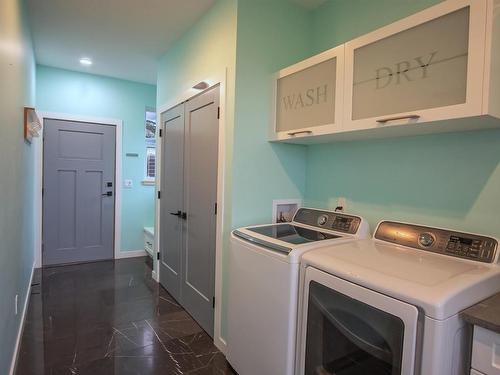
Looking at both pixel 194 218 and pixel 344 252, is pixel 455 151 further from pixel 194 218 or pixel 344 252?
pixel 194 218

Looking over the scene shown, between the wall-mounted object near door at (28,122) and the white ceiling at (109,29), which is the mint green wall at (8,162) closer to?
the wall-mounted object near door at (28,122)

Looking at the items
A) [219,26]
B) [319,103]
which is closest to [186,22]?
[219,26]

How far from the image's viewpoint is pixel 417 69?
4.58 feet

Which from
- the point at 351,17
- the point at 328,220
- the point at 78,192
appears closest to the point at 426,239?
the point at 328,220

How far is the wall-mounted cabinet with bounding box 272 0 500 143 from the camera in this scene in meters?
1.17

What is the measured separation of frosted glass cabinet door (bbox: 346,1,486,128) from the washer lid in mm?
644

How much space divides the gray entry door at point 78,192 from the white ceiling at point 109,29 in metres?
0.90

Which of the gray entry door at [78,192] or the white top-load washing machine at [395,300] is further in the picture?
the gray entry door at [78,192]

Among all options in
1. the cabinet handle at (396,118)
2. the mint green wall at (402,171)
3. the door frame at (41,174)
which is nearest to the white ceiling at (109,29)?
the door frame at (41,174)

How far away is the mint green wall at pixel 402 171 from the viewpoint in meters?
1.47

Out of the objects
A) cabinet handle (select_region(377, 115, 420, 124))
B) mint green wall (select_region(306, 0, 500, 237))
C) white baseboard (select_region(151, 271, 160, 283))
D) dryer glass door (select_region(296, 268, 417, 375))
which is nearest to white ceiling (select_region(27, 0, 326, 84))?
mint green wall (select_region(306, 0, 500, 237))

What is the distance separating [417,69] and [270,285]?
1.29 m

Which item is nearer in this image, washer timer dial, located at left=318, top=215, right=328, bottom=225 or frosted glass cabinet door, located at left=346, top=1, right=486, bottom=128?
frosted glass cabinet door, located at left=346, top=1, right=486, bottom=128

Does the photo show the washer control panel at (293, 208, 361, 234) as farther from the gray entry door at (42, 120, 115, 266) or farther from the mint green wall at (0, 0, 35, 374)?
the gray entry door at (42, 120, 115, 266)
